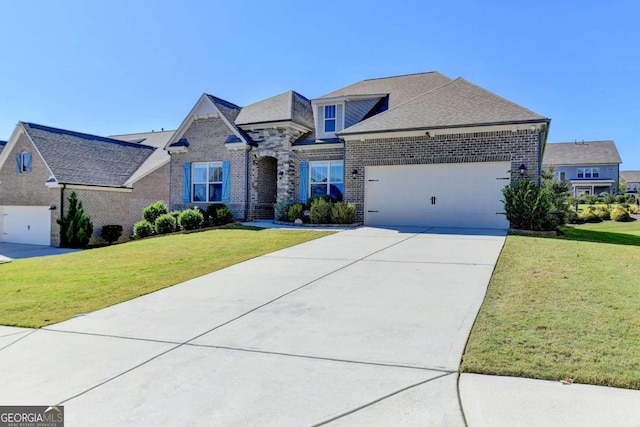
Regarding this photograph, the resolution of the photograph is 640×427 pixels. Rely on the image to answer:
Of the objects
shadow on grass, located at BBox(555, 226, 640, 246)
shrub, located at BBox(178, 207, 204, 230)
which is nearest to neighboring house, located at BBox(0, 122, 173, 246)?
shrub, located at BBox(178, 207, 204, 230)

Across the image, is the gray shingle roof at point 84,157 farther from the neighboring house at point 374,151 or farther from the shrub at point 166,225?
the shrub at point 166,225

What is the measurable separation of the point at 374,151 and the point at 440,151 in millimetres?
2566

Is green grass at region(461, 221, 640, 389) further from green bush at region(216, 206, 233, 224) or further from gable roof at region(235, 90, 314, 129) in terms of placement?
gable roof at region(235, 90, 314, 129)

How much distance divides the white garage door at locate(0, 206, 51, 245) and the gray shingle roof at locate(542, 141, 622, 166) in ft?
178

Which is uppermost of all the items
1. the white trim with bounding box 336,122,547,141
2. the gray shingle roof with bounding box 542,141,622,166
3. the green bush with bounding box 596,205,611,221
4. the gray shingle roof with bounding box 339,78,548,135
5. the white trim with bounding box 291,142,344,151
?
the gray shingle roof with bounding box 542,141,622,166

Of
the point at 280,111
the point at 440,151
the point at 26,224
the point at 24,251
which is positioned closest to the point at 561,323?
the point at 440,151

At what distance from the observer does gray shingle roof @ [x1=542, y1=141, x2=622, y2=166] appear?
5413 cm

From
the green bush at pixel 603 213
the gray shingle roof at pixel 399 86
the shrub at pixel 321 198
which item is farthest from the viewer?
the green bush at pixel 603 213

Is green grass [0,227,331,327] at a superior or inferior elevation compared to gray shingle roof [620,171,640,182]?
inferior

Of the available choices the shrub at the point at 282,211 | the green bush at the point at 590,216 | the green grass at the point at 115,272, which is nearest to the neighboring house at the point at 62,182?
the green grass at the point at 115,272

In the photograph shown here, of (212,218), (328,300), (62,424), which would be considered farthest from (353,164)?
Answer: (62,424)

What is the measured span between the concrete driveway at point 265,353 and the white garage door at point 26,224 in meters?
19.4

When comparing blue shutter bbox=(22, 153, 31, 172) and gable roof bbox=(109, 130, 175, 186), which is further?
gable roof bbox=(109, 130, 175, 186)

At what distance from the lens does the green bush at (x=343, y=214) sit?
16094 mm
